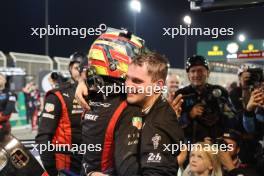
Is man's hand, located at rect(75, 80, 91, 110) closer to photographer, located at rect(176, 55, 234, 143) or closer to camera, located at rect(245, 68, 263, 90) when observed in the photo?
photographer, located at rect(176, 55, 234, 143)

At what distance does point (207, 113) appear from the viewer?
168 inches

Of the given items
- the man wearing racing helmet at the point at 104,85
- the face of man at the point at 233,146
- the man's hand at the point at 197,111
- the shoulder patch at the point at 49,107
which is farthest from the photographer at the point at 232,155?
the man wearing racing helmet at the point at 104,85

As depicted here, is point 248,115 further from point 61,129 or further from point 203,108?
point 61,129

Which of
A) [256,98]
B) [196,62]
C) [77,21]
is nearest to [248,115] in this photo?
[256,98]

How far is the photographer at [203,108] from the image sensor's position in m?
4.25

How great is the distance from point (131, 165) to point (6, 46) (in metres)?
22.9

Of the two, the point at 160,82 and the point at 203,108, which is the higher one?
the point at 160,82

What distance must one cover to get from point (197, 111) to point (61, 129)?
128 cm

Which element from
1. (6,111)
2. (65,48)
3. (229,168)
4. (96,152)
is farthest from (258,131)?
(65,48)

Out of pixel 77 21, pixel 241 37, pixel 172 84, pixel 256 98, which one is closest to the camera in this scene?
pixel 256 98

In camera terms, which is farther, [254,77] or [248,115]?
[254,77]

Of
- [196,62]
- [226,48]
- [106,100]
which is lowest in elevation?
[106,100]

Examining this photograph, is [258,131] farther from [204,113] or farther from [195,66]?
[195,66]

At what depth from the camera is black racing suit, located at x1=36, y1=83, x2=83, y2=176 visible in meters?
3.88
